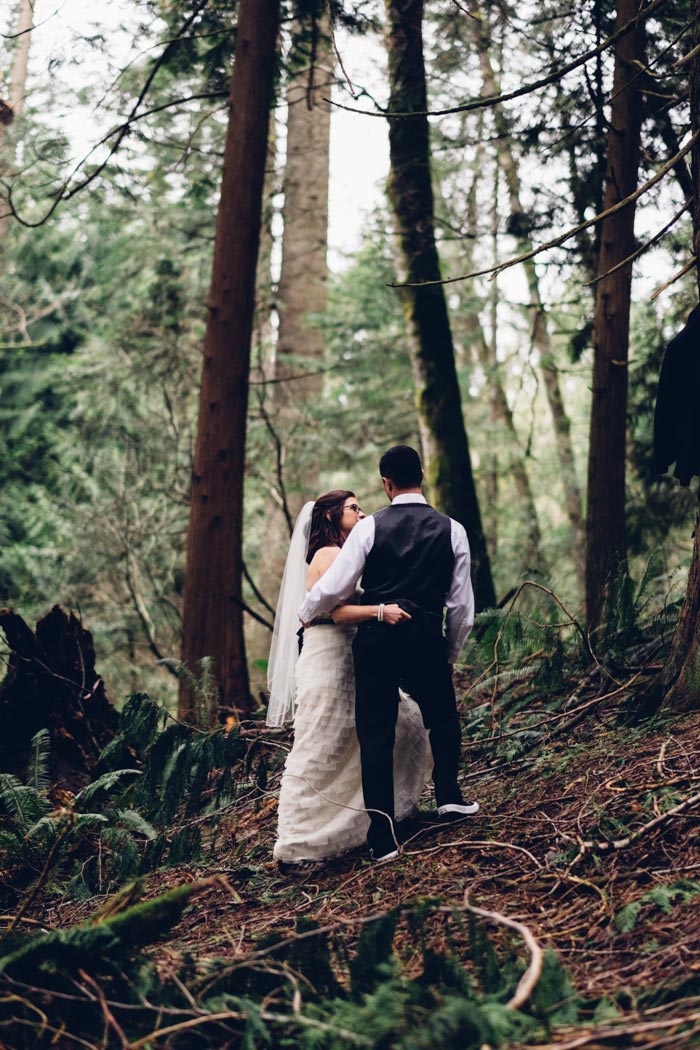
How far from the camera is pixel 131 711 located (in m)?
6.23

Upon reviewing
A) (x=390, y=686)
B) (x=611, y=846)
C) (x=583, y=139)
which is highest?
(x=583, y=139)

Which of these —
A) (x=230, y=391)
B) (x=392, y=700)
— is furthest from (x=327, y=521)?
(x=230, y=391)

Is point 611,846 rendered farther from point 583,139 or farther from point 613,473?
point 583,139

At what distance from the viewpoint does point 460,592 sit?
5305mm

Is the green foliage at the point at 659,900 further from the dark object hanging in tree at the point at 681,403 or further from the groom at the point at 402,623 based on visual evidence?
the dark object hanging in tree at the point at 681,403

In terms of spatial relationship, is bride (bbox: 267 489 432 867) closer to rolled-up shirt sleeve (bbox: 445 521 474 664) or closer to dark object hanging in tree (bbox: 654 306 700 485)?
rolled-up shirt sleeve (bbox: 445 521 474 664)

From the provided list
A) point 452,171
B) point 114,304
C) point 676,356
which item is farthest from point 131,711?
point 114,304

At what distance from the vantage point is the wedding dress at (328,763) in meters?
5.18

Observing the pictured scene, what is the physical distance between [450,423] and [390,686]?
5.95m

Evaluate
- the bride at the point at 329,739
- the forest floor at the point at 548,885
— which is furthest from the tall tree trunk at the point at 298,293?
the bride at the point at 329,739

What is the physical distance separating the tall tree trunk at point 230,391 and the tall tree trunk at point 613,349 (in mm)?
3321

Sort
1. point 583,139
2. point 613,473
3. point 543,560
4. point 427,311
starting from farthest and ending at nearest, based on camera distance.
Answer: point 543,560
point 427,311
point 583,139
point 613,473

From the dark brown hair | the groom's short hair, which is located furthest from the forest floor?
the groom's short hair

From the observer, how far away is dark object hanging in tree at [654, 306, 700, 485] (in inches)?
213
